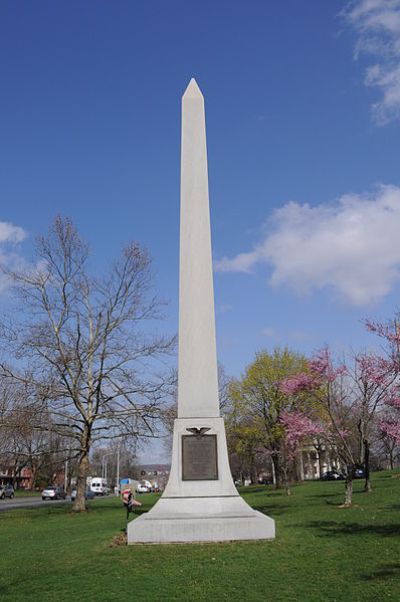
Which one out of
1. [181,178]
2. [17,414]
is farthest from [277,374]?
[181,178]

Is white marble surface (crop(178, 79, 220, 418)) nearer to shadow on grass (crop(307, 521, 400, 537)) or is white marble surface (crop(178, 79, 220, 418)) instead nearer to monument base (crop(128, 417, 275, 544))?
monument base (crop(128, 417, 275, 544))

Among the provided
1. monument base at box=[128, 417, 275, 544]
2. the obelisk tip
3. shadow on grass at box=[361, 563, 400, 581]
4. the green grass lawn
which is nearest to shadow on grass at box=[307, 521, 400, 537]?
the green grass lawn

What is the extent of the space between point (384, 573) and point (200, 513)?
182 inches

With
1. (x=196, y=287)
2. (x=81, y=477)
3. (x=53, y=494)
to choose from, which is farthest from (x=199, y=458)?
(x=53, y=494)

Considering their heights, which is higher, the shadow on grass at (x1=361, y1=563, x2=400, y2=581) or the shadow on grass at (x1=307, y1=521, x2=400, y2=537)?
the shadow on grass at (x1=307, y1=521, x2=400, y2=537)

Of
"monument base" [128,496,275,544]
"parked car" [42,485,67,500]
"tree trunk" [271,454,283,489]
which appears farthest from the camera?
"parked car" [42,485,67,500]

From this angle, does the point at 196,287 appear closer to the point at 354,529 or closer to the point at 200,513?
the point at 200,513

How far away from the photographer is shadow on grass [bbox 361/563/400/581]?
24.7 ft

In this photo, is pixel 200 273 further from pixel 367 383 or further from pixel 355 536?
pixel 367 383

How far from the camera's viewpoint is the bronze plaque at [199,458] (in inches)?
469

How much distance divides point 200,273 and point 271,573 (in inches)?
276

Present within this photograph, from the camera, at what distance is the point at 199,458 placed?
12016 mm

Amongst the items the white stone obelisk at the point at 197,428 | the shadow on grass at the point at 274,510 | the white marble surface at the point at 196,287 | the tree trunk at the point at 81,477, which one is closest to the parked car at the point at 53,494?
the tree trunk at the point at 81,477

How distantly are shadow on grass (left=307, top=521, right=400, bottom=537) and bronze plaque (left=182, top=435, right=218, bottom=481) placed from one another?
276 cm
